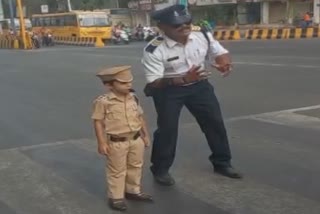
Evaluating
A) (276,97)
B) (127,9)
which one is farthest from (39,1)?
(276,97)

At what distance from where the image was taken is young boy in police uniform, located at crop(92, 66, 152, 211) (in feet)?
14.4

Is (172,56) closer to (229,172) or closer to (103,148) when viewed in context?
(103,148)

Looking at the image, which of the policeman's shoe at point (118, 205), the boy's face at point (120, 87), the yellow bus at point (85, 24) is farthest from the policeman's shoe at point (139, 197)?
the yellow bus at point (85, 24)

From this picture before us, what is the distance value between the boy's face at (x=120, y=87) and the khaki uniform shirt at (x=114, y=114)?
53 millimetres

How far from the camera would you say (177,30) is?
473 cm

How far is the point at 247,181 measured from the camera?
5.14 m

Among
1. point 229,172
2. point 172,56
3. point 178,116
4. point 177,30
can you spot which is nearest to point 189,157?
point 229,172

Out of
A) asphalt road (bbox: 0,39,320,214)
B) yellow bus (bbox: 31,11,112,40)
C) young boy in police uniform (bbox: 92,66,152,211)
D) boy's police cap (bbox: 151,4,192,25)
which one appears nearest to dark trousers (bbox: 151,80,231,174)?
asphalt road (bbox: 0,39,320,214)

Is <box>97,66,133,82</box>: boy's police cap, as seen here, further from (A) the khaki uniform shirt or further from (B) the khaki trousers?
(B) the khaki trousers

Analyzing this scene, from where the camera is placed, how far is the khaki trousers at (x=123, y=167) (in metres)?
4.43

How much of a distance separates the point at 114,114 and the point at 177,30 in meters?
0.90

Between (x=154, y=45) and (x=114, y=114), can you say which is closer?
(x=114, y=114)

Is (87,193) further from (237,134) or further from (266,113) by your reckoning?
(266,113)

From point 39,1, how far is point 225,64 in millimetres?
78516
